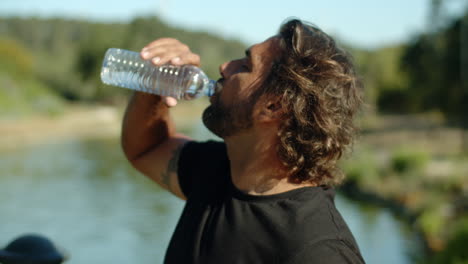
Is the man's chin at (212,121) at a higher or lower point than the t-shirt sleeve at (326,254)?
higher

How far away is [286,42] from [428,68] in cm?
2622

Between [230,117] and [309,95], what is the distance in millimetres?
293

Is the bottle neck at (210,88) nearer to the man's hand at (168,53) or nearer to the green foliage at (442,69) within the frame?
the man's hand at (168,53)

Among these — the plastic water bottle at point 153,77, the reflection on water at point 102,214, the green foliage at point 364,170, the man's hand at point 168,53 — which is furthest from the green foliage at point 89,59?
the man's hand at point 168,53

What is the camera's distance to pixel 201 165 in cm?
230

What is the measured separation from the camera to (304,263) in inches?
65.2

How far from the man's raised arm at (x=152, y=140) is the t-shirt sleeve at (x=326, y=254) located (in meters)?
0.85

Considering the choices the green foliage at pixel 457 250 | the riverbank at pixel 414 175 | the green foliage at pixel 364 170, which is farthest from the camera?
the green foliage at pixel 364 170

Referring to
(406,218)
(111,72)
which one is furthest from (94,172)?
(111,72)

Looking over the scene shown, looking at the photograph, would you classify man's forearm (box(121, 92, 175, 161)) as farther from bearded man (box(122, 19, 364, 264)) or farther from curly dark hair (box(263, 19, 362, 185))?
curly dark hair (box(263, 19, 362, 185))

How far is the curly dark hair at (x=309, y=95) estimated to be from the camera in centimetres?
198

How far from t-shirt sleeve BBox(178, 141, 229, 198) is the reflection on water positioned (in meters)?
7.38

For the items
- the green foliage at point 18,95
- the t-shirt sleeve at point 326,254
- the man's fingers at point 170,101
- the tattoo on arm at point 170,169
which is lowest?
the green foliage at point 18,95

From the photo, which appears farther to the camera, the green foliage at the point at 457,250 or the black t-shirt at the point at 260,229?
the green foliage at the point at 457,250
